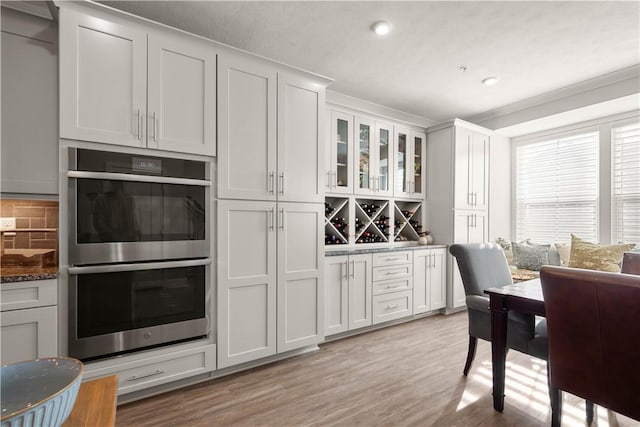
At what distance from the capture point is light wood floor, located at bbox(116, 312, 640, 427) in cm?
195

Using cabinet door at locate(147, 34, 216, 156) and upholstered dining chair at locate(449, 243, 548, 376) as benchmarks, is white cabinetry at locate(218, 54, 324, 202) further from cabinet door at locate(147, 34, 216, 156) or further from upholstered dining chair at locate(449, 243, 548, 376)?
upholstered dining chair at locate(449, 243, 548, 376)

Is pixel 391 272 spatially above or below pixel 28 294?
below

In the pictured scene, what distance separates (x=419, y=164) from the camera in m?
4.45

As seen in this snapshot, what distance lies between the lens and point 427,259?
4000 millimetres

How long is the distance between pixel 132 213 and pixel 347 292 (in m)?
2.10

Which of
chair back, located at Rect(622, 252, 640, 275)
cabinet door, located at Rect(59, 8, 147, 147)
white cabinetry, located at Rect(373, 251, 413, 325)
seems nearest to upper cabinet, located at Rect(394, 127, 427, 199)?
white cabinetry, located at Rect(373, 251, 413, 325)

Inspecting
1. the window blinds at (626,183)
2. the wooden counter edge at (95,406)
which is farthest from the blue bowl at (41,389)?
the window blinds at (626,183)

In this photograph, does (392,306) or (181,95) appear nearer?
(181,95)

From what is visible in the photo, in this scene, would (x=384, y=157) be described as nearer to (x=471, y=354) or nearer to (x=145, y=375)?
(x=471, y=354)

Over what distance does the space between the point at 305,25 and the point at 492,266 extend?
239 centimetres

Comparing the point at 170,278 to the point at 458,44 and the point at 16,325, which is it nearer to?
the point at 16,325

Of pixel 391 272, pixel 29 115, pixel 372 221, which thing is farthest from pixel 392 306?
pixel 29 115

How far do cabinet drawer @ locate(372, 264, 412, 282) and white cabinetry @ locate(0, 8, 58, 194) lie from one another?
288cm

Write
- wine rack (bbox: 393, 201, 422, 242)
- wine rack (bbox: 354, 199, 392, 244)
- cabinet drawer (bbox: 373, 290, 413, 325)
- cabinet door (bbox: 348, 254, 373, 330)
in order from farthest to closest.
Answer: wine rack (bbox: 393, 201, 422, 242)
wine rack (bbox: 354, 199, 392, 244)
cabinet drawer (bbox: 373, 290, 413, 325)
cabinet door (bbox: 348, 254, 373, 330)
